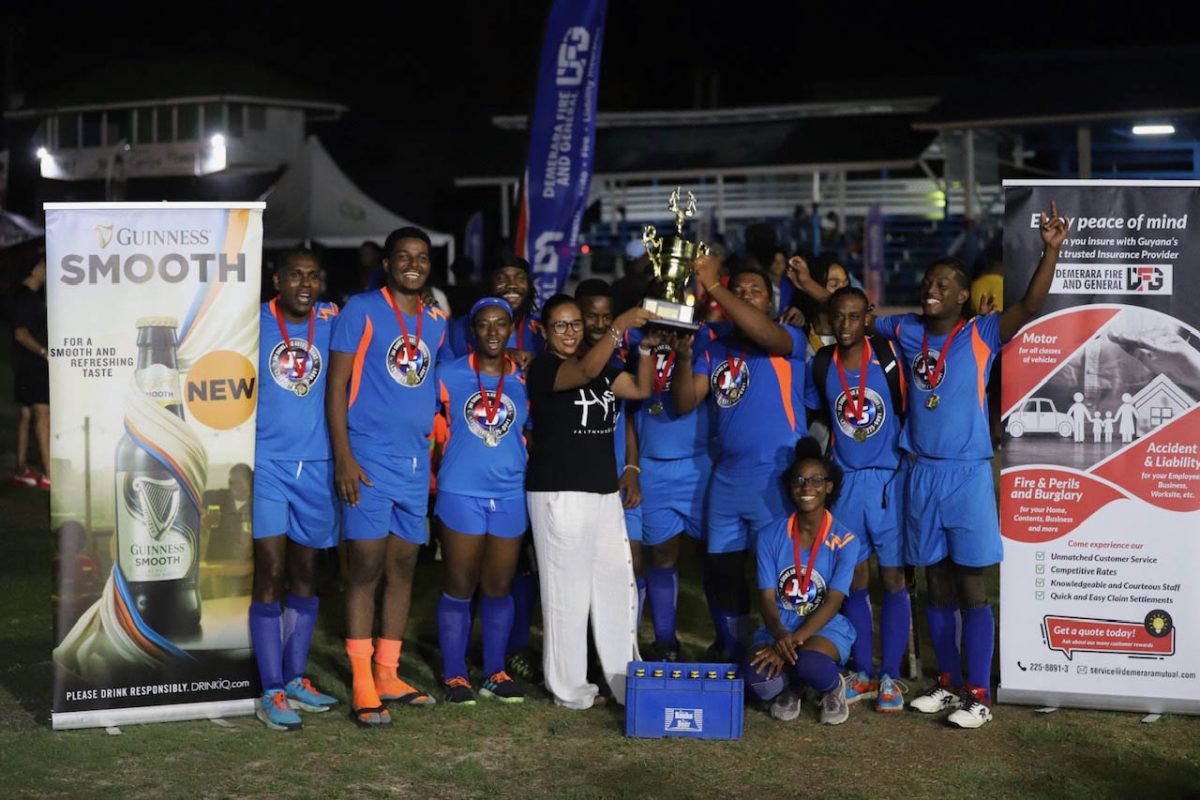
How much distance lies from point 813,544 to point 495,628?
1.64 metres

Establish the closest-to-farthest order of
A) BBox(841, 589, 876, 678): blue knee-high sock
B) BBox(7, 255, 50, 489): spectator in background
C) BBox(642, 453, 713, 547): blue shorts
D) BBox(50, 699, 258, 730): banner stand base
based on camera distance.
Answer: BBox(50, 699, 258, 730): banner stand base → BBox(841, 589, 876, 678): blue knee-high sock → BBox(642, 453, 713, 547): blue shorts → BBox(7, 255, 50, 489): spectator in background

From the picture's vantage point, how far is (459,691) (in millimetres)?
7324

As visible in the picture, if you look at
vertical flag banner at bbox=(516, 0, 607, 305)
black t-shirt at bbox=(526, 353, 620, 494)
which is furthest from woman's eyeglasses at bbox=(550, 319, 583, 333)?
vertical flag banner at bbox=(516, 0, 607, 305)

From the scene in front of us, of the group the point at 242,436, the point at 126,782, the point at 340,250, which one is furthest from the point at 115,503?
the point at 340,250

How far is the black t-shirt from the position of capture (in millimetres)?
7137

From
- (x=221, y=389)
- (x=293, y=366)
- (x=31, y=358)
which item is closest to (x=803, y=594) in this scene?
(x=293, y=366)

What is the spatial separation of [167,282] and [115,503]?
1.03 m

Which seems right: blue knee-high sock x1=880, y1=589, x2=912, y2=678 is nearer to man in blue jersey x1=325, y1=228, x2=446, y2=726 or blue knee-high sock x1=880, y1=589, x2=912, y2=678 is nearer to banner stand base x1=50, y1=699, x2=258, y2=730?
man in blue jersey x1=325, y1=228, x2=446, y2=726

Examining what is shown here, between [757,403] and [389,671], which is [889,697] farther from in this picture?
[389,671]

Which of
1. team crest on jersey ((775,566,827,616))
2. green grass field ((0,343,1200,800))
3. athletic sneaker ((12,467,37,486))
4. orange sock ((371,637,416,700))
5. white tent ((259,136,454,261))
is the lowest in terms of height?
green grass field ((0,343,1200,800))

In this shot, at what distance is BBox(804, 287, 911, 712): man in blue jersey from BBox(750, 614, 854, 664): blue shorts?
250 millimetres

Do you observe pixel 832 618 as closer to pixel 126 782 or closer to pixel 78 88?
pixel 126 782

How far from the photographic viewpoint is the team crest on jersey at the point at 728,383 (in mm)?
7559

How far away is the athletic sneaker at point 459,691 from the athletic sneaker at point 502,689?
8 cm
